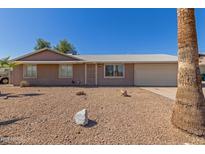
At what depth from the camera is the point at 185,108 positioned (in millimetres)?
4176

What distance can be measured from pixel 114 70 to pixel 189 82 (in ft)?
44.5

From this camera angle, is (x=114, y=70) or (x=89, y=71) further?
(x=89, y=71)

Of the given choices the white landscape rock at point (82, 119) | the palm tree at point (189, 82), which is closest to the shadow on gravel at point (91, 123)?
the white landscape rock at point (82, 119)

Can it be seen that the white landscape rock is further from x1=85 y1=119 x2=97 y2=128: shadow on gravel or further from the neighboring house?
the neighboring house

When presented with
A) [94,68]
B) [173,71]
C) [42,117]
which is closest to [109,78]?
[94,68]

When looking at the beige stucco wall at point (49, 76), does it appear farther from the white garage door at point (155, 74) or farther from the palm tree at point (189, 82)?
the palm tree at point (189, 82)

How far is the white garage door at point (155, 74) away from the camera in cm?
1728

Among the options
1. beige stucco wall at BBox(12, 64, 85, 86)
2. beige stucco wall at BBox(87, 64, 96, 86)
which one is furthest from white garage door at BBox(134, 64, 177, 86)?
beige stucco wall at BBox(12, 64, 85, 86)

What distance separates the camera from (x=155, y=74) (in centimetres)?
A: 1736

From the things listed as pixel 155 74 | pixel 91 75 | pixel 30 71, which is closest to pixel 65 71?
pixel 91 75

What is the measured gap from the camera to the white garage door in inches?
680

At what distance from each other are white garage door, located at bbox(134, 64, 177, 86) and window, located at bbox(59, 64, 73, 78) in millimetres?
7698

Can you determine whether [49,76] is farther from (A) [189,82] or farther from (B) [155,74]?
(A) [189,82]
